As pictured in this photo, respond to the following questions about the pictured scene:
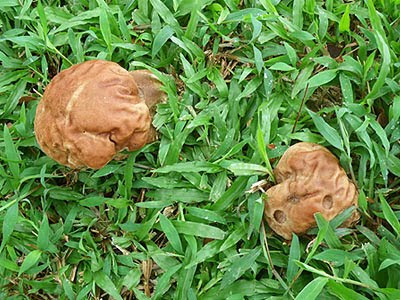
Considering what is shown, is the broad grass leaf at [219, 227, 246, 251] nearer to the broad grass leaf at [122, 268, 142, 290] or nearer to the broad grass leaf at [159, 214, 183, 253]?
the broad grass leaf at [159, 214, 183, 253]

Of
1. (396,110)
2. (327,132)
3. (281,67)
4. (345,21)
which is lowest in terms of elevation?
(327,132)

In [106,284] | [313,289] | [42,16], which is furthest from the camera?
[42,16]

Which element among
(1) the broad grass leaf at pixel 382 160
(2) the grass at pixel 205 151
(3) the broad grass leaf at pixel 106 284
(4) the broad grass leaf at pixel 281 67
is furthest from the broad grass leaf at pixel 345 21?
(3) the broad grass leaf at pixel 106 284

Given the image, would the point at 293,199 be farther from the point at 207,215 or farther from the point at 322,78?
the point at 322,78

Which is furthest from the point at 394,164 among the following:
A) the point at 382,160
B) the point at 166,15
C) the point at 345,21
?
the point at 166,15

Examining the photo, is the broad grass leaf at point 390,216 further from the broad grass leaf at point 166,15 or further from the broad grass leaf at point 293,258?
the broad grass leaf at point 166,15

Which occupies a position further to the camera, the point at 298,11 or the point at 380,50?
the point at 298,11
